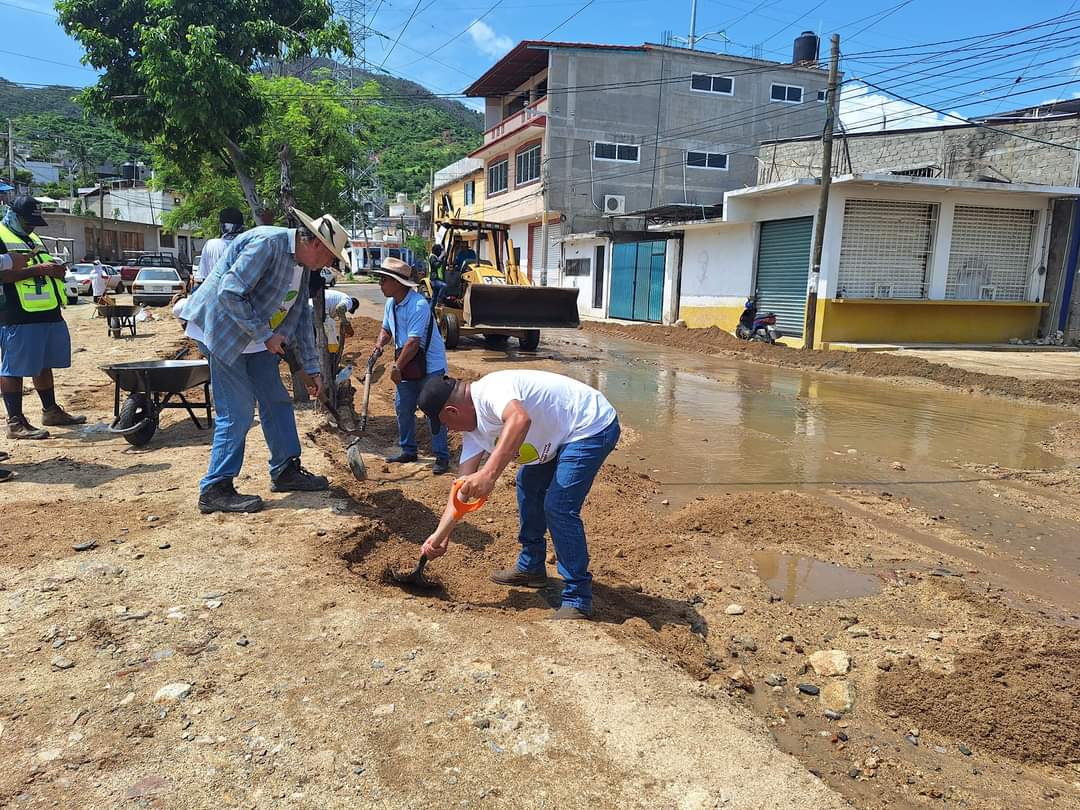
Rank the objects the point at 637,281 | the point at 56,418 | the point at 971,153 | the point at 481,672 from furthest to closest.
A: the point at 637,281, the point at 971,153, the point at 56,418, the point at 481,672

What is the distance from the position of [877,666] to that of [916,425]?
637 centimetres

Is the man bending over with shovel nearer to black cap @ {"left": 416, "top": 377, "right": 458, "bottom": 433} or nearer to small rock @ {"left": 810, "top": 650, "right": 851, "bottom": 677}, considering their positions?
black cap @ {"left": 416, "top": 377, "right": 458, "bottom": 433}

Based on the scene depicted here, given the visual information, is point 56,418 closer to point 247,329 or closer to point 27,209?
point 27,209

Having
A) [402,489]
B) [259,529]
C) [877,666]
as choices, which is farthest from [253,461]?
[877,666]

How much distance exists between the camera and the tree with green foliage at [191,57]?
31.2 feet

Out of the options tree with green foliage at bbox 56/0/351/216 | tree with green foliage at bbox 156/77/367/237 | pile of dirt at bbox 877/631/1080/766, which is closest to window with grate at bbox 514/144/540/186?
tree with green foliage at bbox 156/77/367/237

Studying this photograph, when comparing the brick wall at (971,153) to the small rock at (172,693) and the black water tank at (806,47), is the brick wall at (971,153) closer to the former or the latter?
the black water tank at (806,47)

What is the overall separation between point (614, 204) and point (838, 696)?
28.2 meters

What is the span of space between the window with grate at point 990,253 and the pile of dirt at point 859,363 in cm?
452

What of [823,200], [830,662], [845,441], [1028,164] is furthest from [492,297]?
[1028,164]

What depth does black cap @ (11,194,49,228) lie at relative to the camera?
5836mm

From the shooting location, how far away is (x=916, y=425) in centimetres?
867

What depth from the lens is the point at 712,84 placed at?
3056 centimetres

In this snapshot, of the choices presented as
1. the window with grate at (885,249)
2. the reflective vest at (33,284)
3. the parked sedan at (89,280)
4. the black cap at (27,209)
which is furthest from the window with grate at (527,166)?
the reflective vest at (33,284)
